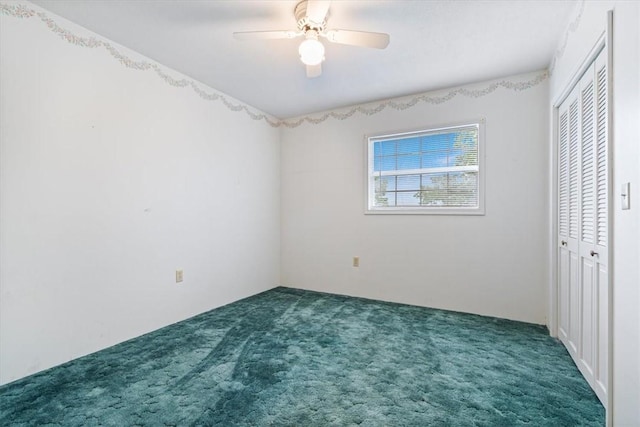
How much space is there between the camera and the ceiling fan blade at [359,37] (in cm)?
184

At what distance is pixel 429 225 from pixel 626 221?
6.80 ft

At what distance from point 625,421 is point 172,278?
9.87 feet

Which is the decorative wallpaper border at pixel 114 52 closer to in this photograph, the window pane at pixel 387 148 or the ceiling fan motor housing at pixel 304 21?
the ceiling fan motor housing at pixel 304 21

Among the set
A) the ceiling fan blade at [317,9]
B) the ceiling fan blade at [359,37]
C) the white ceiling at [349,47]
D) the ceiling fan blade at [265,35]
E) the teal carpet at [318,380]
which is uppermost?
the white ceiling at [349,47]

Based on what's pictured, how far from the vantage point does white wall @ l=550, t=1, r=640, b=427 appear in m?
1.12

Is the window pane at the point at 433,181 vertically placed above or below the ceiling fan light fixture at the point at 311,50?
below

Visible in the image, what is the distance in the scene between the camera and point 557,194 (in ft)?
7.98

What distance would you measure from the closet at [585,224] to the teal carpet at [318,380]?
0.20 meters

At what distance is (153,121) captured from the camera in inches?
104

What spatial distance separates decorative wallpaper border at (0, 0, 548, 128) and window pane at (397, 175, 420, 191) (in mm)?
765

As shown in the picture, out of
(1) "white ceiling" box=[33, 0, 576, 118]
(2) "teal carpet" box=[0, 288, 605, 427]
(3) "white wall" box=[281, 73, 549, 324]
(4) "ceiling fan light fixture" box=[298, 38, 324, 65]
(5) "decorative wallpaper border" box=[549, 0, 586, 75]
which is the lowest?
(2) "teal carpet" box=[0, 288, 605, 427]

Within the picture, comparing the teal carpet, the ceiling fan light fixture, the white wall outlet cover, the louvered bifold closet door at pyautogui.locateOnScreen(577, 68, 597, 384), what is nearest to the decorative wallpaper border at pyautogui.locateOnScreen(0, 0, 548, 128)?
the louvered bifold closet door at pyautogui.locateOnScreen(577, 68, 597, 384)

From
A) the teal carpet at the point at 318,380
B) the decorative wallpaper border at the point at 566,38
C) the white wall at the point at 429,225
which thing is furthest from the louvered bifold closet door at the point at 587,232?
the white wall at the point at 429,225

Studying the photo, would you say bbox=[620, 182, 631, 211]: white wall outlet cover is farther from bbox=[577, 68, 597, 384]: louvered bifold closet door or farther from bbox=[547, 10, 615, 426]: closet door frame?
bbox=[577, 68, 597, 384]: louvered bifold closet door
